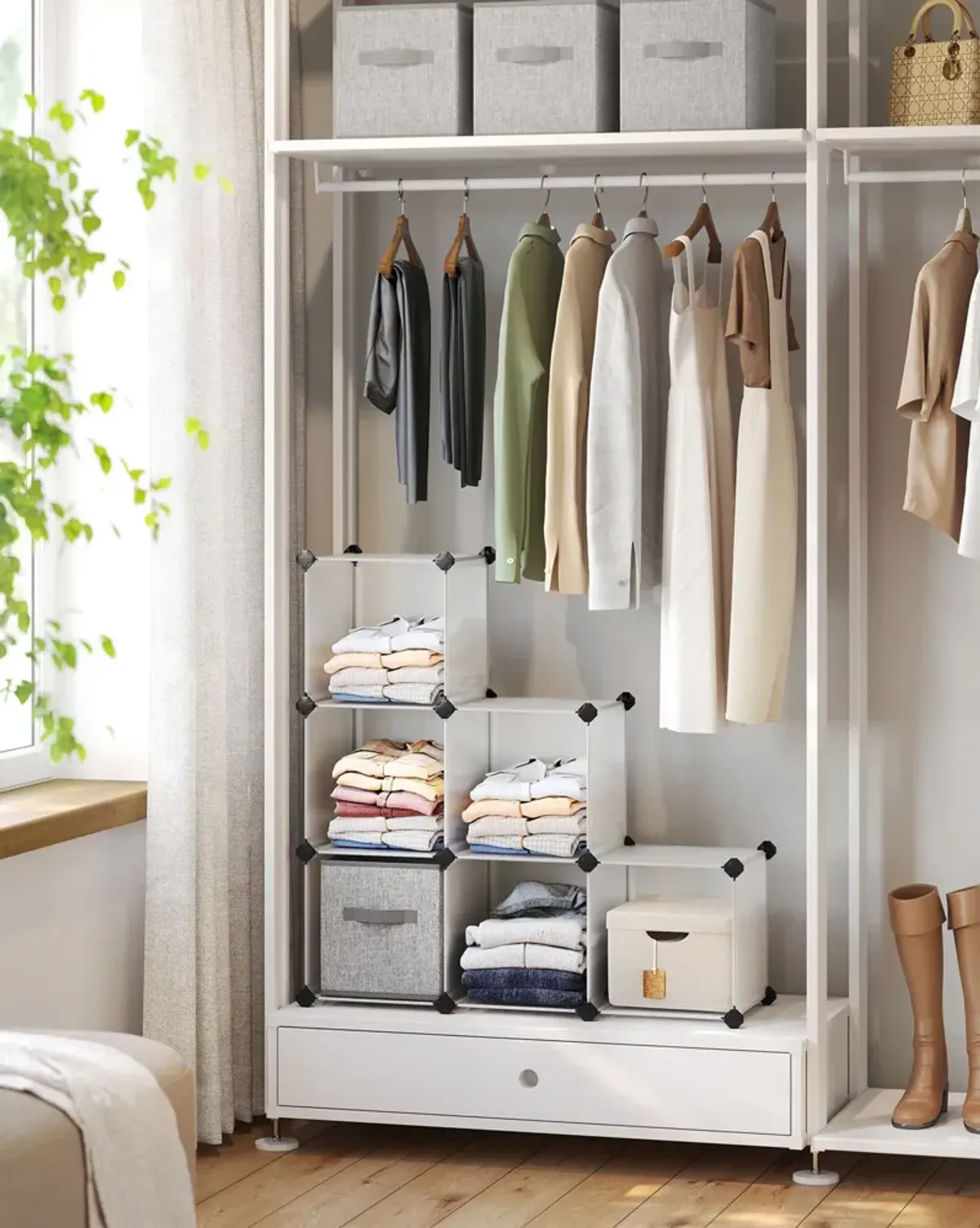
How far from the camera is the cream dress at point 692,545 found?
3.69 meters

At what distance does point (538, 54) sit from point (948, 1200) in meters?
2.38

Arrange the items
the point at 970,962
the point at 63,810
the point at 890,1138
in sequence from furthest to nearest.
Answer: the point at 970,962, the point at 890,1138, the point at 63,810

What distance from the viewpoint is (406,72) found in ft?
12.3

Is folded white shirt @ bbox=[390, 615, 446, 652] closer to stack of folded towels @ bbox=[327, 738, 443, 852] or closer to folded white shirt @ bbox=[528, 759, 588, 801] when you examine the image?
stack of folded towels @ bbox=[327, 738, 443, 852]

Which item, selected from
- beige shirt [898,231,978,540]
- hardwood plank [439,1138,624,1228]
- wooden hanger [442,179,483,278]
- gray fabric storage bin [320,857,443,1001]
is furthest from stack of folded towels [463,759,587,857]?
wooden hanger [442,179,483,278]

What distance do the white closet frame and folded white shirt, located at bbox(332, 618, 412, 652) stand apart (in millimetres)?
125

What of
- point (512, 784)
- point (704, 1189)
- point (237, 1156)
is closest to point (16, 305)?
point (512, 784)

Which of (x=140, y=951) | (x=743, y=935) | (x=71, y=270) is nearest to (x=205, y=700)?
(x=140, y=951)

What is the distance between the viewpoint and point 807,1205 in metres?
3.44

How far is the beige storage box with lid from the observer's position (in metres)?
3.72

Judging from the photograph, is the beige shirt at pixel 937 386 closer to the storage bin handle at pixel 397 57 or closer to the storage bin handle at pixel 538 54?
the storage bin handle at pixel 538 54

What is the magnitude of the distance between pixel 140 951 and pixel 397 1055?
1.90ft

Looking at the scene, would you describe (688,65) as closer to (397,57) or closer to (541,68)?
(541,68)

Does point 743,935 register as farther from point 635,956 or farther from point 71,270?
point 71,270
